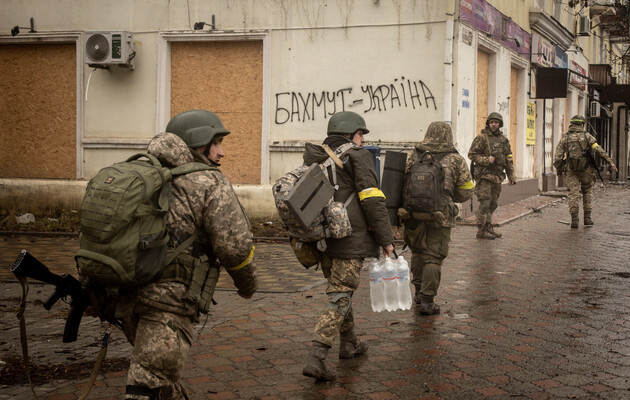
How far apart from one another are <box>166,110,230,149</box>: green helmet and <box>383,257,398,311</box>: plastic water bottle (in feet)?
7.24

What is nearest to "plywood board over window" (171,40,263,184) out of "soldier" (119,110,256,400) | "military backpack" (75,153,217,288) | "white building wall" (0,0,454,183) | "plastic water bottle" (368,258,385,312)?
"white building wall" (0,0,454,183)

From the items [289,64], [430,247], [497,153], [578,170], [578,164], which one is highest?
[289,64]

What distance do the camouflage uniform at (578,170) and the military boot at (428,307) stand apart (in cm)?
787

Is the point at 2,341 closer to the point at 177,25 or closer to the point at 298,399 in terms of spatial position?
the point at 298,399

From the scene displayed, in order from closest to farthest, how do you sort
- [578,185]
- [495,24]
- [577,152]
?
[577,152] → [578,185] → [495,24]

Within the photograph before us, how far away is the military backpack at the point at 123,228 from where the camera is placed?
333 cm

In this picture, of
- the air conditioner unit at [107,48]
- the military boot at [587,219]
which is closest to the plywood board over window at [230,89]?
the air conditioner unit at [107,48]

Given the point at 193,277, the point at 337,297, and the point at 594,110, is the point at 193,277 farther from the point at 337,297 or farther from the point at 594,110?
the point at 594,110

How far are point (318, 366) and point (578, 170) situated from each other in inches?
414

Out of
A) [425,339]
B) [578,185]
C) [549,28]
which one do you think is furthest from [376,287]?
[549,28]

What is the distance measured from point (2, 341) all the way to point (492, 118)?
8.69 metres

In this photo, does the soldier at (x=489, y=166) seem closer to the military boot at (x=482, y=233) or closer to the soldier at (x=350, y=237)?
the military boot at (x=482, y=233)

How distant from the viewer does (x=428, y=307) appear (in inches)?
281

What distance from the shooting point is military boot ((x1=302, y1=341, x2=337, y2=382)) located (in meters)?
5.07
